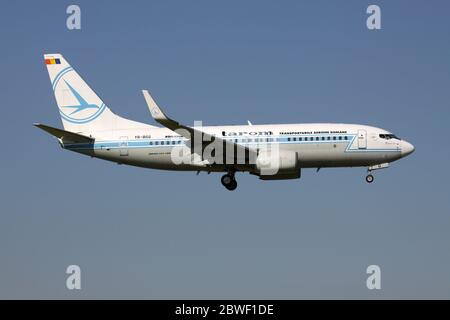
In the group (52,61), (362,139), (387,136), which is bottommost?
(362,139)

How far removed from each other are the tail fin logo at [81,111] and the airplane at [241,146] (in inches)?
64.7

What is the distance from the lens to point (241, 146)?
211 feet

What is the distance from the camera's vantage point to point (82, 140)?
67625mm

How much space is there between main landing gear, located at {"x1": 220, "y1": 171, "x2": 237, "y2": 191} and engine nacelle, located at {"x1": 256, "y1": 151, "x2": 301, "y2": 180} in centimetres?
288

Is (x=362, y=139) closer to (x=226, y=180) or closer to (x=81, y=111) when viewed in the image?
(x=226, y=180)

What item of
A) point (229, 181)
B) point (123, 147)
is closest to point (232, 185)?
point (229, 181)

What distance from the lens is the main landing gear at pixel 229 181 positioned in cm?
6719

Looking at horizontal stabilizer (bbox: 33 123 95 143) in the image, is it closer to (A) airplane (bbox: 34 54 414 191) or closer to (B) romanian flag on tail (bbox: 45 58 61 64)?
(A) airplane (bbox: 34 54 414 191)

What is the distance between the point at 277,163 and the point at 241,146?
2.74 metres

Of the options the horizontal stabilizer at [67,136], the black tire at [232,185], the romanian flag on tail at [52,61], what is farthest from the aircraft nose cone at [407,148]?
the romanian flag on tail at [52,61]

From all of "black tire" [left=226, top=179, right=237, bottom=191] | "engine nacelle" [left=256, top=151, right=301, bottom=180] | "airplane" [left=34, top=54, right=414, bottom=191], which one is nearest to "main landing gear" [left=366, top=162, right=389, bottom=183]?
"airplane" [left=34, top=54, right=414, bottom=191]

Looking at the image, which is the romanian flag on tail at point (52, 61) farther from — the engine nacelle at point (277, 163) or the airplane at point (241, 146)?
the engine nacelle at point (277, 163)
